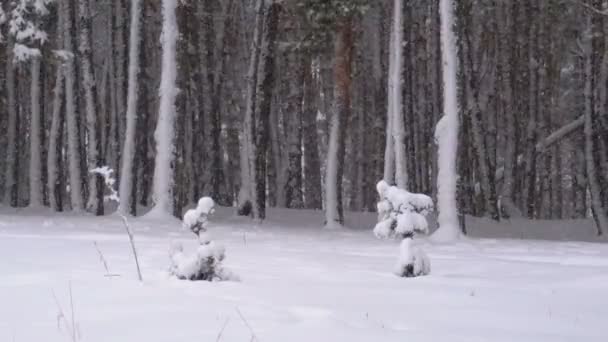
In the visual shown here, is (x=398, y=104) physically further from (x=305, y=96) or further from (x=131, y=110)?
(x=305, y=96)

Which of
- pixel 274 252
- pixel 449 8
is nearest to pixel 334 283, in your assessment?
pixel 274 252

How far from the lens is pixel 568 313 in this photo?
4875 millimetres

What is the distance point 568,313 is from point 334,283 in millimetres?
1816

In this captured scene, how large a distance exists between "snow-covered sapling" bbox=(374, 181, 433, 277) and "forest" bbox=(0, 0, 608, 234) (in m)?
6.05

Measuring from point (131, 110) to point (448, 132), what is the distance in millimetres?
7399

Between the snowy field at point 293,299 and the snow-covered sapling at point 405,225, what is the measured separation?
0.15 m

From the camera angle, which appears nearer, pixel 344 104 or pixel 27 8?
pixel 344 104

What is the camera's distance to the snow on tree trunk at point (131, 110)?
609 inches

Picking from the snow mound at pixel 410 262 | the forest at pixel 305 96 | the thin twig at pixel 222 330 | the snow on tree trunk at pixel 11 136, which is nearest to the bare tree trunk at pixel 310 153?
the forest at pixel 305 96

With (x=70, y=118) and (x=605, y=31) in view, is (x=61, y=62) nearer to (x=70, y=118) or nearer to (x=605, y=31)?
(x=70, y=118)

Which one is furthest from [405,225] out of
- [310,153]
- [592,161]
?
[310,153]

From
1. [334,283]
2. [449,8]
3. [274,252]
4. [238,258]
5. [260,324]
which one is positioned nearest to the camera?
[260,324]

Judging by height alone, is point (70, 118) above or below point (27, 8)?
below

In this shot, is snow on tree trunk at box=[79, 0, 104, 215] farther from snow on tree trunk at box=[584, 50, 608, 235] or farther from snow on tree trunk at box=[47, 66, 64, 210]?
snow on tree trunk at box=[584, 50, 608, 235]
